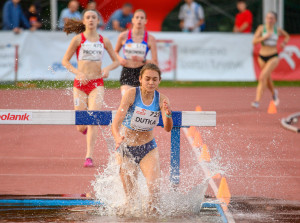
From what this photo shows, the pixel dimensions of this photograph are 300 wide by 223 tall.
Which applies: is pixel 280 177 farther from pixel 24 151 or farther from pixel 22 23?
pixel 22 23

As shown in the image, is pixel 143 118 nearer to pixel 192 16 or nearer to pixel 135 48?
pixel 135 48

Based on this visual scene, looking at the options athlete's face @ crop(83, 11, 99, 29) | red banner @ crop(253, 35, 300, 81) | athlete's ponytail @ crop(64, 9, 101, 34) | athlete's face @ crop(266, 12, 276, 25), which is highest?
athlete's face @ crop(83, 11, 99, 29)

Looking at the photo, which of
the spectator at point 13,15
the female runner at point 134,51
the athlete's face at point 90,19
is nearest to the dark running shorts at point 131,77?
the female runner at point 134,51

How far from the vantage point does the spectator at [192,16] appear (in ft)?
73.7

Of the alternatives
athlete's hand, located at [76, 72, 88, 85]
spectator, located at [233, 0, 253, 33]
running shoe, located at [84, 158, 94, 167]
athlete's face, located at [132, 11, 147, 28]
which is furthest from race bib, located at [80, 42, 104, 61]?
spectator, located at [233, 0, 253, 33]

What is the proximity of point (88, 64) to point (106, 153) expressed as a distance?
1.49m

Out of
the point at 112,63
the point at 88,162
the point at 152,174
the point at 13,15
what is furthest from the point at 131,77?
the point at 13,15

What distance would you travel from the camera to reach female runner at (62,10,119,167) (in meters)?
9.50

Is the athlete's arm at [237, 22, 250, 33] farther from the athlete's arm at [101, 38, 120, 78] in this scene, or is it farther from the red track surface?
the athlete's arm at [101, 38, 120, 78]

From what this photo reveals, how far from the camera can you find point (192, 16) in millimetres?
22453

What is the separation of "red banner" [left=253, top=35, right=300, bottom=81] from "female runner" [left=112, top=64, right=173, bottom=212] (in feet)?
50.3

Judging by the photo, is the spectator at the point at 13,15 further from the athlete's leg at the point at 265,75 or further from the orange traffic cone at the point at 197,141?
the orange traffic cone at the point at 197,141

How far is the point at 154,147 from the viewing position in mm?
6867

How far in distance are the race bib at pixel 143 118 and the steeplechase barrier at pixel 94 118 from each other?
683mm
